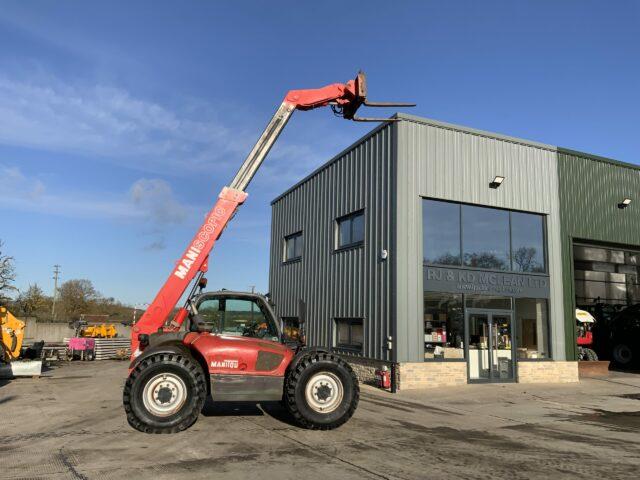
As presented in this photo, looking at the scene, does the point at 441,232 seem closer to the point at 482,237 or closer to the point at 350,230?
the point at 482,237

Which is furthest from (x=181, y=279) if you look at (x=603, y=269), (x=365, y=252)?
(x=603, y=269)

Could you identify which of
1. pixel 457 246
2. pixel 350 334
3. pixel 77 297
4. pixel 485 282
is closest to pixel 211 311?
pixel 350 334

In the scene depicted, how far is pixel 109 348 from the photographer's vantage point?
955 inches

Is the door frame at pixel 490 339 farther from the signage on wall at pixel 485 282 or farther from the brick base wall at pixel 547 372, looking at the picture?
the signage on wall at pixel 485 282

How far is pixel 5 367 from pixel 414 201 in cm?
1332

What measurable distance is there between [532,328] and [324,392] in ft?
36.5

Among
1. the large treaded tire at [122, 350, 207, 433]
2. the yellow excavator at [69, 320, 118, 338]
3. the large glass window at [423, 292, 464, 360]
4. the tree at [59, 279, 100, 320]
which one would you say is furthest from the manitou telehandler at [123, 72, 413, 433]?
the tree at [59, 279, 100, 320]

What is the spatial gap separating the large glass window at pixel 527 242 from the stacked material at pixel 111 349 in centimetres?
1899

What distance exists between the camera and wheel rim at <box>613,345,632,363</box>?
2042 centimetres

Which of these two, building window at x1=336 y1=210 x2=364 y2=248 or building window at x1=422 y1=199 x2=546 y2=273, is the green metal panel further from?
building window at x1=336 y1=210 x2=364 y2=248

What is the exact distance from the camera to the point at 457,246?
51.1 ft

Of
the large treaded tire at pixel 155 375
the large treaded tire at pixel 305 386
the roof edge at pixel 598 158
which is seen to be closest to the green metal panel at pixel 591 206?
the roof edge at pixel 598 158

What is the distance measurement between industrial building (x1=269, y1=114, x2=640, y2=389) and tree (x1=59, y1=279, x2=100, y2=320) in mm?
46826

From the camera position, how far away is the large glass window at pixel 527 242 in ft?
54.4
